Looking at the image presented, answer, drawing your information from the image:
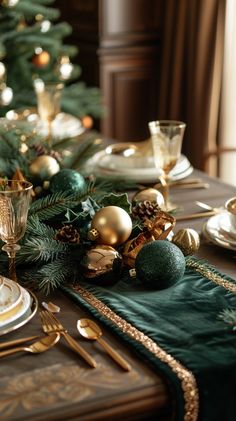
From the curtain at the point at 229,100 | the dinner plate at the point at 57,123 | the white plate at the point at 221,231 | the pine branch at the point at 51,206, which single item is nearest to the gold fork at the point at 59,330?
the pine branch at the point at 51,206

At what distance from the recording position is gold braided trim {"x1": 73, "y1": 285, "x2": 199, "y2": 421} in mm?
920

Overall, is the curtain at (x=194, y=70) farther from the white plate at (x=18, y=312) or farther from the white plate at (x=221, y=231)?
the white plate at (x=18, y=312)

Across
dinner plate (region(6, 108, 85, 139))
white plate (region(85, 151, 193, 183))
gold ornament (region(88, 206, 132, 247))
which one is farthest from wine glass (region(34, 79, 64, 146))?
gold ornament (region(88, 206, 132, 247))

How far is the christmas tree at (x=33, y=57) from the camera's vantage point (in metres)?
3.27

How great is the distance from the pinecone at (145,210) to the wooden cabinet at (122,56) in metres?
2.58

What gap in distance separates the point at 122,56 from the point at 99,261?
9.32 feet

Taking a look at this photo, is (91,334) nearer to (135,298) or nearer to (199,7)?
(135,298)

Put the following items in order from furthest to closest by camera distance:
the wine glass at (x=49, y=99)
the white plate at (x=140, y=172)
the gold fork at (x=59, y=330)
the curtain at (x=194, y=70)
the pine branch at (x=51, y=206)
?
the curtain at (x=194, y=70)
the wine glass at (x=49, y=99)
the white plate at (x=140, y=172)
the pine branch at (x=51, y=206)
the gold fork at (x=59, y=330)

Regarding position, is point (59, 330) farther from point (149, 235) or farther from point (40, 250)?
point (149, 235)

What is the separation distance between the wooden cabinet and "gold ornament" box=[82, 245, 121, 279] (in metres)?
2.77

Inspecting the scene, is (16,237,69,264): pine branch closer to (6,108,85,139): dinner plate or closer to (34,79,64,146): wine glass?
(34,79,64,146): wine glass

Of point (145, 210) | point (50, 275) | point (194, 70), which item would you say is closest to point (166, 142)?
point (145, 210)

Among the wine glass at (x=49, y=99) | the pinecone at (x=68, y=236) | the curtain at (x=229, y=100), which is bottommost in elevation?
the curtain at (x=229, y=100)

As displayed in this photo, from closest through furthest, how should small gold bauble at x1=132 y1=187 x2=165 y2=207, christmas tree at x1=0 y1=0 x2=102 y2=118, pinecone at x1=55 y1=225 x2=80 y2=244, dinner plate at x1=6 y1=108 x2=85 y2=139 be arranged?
pinecone at x1=55 y1=225 x2=80 y2=244
small gold bauble at x1=132 y1=187 x2=165 y2=207
dinner plate at x1=6 y1=108 x2=85 y2=139
christmas tree at x1=0 y1=0 x2=102 y2=118
